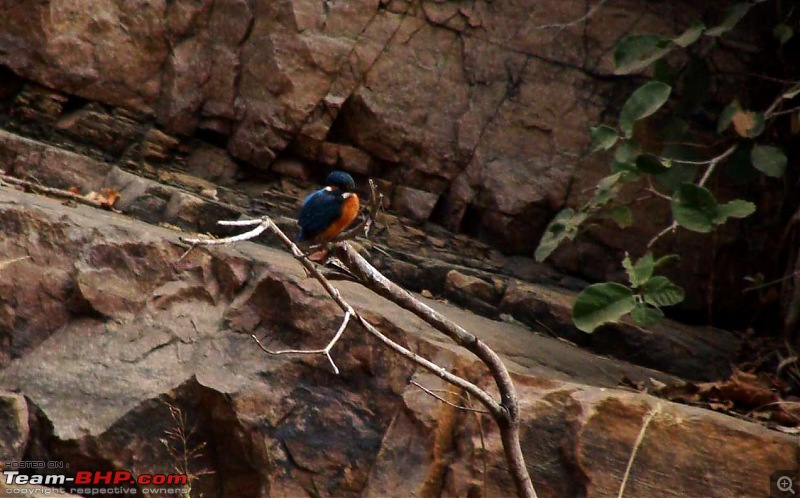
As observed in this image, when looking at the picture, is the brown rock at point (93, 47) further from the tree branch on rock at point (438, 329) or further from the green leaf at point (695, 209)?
the tree branch on rock at point (438, 329)

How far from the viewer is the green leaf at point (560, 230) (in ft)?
17.9

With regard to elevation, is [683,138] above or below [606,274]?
above

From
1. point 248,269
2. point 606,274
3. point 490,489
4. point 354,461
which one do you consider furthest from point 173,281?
point 606,274

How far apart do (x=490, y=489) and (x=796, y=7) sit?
3.53 meters

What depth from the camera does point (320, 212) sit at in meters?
4.80

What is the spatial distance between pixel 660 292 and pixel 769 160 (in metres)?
1.12

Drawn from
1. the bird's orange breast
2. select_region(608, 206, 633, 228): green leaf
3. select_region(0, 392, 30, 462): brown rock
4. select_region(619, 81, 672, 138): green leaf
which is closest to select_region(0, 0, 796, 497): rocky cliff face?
select_region(0, 392, 30, 462): brown rock

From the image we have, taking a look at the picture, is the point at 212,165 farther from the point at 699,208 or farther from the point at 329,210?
the point at 699,208

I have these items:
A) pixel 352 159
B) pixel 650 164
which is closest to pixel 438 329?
pixel 650 164

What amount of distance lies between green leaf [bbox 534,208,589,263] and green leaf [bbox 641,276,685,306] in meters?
0.69

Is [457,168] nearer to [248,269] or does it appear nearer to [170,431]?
[248,269]

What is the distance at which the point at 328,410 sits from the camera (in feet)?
15.4
